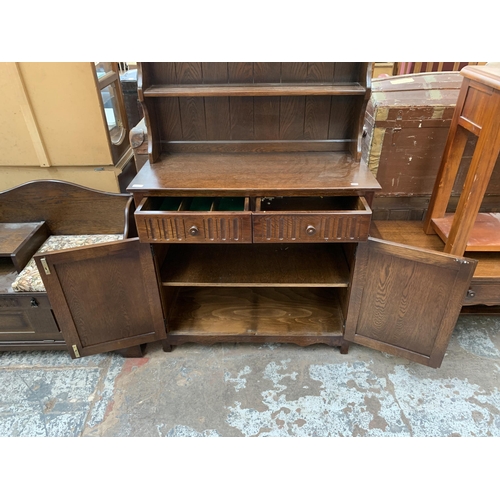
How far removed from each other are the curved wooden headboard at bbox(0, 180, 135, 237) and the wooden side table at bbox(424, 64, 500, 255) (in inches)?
64.5

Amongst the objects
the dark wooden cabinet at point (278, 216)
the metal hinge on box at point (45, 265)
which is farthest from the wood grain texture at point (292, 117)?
the metal hinge on box at point (45, 265)

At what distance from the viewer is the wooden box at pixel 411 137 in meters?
1.94

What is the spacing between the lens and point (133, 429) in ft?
5.44

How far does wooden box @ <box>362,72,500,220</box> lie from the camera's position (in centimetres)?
194

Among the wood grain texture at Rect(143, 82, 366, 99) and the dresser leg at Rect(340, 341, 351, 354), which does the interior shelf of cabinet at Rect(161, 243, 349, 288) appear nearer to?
the dresser leg at Rect(340, 341, 351, 354)

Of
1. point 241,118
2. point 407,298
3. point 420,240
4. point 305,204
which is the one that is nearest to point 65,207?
point 241,118

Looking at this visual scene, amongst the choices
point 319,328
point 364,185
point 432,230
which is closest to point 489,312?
point 432,230

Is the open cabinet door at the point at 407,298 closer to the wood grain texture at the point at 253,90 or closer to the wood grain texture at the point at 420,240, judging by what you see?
the wood grain texture at the point at 420,240

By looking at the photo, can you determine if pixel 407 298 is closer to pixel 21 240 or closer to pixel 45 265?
pixel 45 265

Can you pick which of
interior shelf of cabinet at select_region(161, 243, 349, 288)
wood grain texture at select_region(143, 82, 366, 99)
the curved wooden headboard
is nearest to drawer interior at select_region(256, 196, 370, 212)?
interior shelf of cabinet at select_region(161, 243, 349, 288)

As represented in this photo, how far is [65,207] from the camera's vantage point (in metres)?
2.13

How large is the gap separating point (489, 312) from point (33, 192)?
265 centimetres

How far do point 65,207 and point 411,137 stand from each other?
192 cm

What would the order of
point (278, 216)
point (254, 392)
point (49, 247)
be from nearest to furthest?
point (278, 216) < point (254, 392) < point (49, 247)
